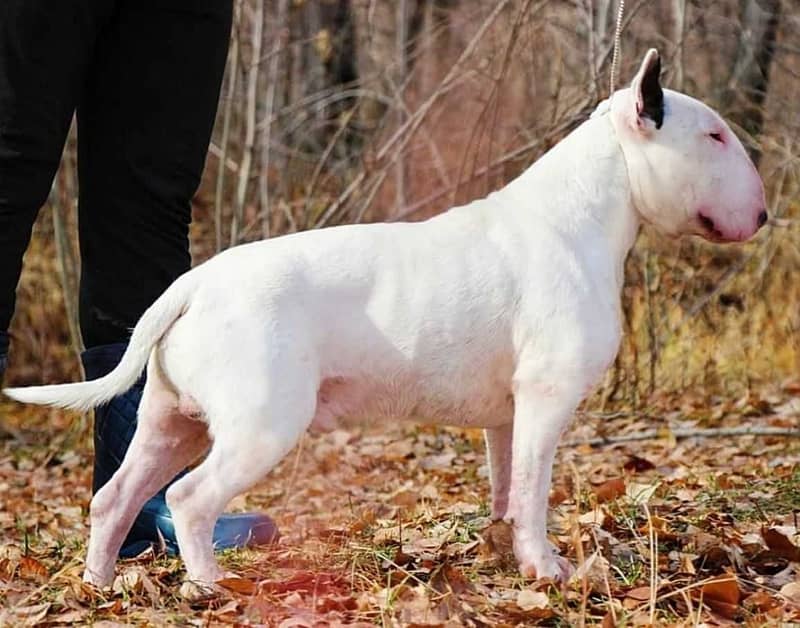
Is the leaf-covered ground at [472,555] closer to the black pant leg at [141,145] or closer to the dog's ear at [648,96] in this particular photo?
the black pant leg at [141,145]

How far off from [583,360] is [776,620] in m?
0.72

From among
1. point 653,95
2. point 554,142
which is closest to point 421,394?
point 653,95

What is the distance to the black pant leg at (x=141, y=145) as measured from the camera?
12.1ft

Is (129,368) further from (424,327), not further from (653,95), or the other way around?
(653,95)

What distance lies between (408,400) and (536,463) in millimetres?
341

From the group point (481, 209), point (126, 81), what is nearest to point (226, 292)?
point (481, 209)

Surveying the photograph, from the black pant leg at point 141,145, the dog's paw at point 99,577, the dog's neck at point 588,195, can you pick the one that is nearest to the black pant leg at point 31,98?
the black pant leg at point 141,145

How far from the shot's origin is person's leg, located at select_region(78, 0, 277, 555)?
3678mm

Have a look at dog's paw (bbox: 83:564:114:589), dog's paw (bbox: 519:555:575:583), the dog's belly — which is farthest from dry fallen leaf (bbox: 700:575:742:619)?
dog's paw (bbox: 83:564:114:589)

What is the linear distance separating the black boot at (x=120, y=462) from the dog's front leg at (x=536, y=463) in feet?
3.09

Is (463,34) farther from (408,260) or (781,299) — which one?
(408,260)

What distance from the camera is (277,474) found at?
603 centimetres

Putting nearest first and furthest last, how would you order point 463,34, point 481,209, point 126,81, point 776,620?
point 776,620 < point 481,209 < point 126,81 < point 463,34

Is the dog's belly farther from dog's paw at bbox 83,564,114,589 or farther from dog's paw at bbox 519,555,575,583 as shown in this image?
dog's paw at bbox 83,564,114,589
